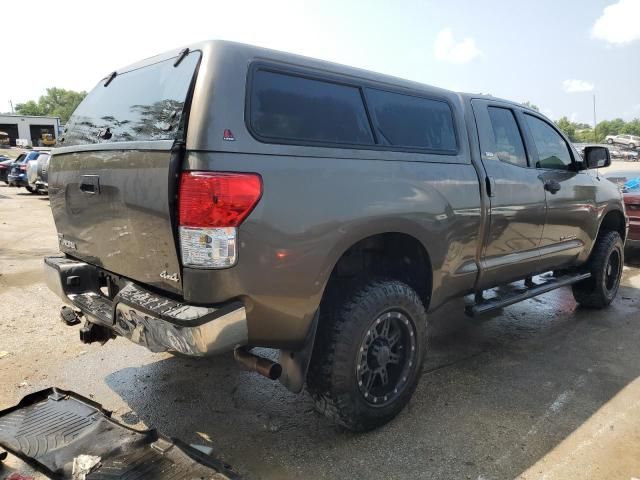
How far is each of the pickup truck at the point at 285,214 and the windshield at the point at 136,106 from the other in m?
0.01

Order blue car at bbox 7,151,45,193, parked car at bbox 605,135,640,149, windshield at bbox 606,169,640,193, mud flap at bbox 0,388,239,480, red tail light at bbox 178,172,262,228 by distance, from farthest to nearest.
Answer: parked car at bbox 605,135,640,149 < blue car at bbox 7,151,45,193 < windshield at bbox 606,169,640,193 < mud flap at bbox 0,388,239,480 < red tail light at bbox 178,172,262,228

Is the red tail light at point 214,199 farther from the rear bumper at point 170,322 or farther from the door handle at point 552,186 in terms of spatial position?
the door handle at point 552,186

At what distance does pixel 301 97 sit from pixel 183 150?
0.75m

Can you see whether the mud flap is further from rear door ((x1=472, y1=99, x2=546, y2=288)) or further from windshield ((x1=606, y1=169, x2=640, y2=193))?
windshield ((x1=606, y1=169, x2=640, y2=193))

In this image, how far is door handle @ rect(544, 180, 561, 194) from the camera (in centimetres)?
427

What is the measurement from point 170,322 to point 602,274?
4.75 m

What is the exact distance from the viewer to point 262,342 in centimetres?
251

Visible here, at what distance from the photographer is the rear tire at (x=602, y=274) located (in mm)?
5258

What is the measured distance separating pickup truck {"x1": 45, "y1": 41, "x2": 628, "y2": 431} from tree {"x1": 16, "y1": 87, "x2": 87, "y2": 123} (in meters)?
138

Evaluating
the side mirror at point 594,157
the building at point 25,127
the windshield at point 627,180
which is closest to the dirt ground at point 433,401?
the side mirror at point 594,157

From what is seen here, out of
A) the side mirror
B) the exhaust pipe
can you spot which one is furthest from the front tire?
the side mirror

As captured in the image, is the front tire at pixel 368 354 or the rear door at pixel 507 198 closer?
the front tire at pixel 368 354

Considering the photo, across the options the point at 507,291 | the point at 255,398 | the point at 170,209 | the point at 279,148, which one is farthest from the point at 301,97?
the point at 507,291

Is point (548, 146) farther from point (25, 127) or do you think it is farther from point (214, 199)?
point (25, 127)
